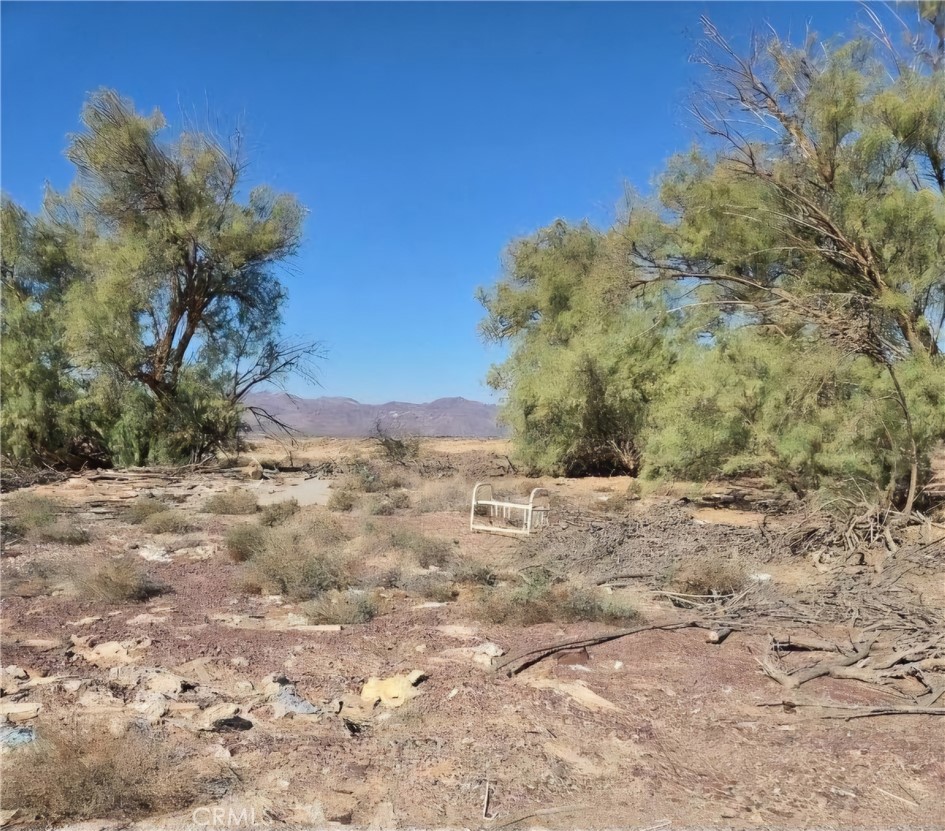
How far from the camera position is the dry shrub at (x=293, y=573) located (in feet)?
28.8

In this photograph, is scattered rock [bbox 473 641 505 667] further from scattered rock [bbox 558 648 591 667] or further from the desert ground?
scattered rock [bbox 558 648 591 667]

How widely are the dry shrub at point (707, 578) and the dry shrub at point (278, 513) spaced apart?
729 cm

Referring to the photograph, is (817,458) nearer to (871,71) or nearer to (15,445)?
(871,71)

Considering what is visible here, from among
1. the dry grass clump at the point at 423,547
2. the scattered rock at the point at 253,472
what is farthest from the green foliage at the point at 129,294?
the dry grass clump at the point at 423,547

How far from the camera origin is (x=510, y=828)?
12.2 ft

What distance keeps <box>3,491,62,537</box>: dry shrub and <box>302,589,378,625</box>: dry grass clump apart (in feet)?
21.6

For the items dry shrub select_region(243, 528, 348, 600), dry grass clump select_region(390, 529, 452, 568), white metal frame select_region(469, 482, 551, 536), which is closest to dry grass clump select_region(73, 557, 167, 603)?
dry shrub select_region(243, 528, 348, 600)

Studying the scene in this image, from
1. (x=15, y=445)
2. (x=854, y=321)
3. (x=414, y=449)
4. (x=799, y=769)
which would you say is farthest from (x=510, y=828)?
(x=414, y=449)

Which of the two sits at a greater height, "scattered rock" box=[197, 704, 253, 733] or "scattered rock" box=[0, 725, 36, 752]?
"scattered rock" box=[0, 725, 36, 752]

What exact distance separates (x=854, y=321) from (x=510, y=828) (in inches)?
387

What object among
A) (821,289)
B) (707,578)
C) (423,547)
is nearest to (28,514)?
(423,547)

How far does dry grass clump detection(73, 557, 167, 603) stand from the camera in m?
8.23

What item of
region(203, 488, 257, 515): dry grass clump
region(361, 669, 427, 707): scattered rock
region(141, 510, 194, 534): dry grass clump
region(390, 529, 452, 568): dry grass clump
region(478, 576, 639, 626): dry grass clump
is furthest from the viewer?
region(203, 488, 257, 515): dry grass clump

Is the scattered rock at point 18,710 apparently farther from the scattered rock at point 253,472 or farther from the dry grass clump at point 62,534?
the scattered rock at point 253,472
